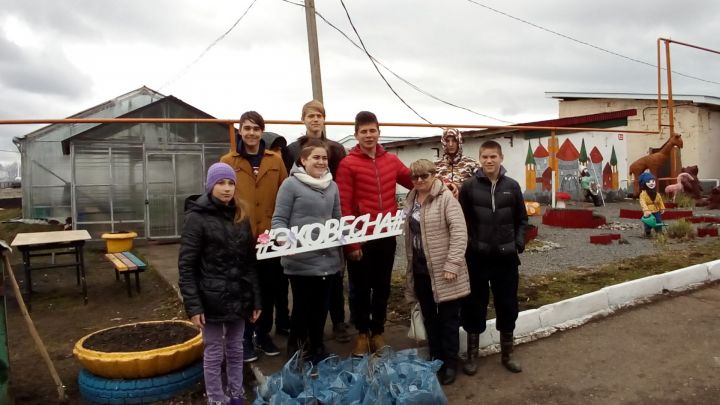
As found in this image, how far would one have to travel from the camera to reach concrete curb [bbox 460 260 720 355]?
4359mm

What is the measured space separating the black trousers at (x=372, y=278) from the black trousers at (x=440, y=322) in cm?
24

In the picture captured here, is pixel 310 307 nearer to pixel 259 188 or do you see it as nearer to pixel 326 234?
pixel 326 234

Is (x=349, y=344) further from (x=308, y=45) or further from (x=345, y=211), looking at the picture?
(x=308, y=45)

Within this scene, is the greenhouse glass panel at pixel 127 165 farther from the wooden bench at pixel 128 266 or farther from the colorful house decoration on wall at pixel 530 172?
the colorful house decoration on wall at pixel 530 172

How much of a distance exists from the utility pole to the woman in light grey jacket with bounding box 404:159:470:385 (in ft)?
12.8

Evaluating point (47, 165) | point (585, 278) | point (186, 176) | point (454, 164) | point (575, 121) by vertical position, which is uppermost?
point (575, 121)

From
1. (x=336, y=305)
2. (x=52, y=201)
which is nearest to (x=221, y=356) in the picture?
(x=336, y=305)

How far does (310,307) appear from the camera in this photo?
11.6ft

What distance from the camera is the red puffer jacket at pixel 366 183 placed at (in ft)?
12.1

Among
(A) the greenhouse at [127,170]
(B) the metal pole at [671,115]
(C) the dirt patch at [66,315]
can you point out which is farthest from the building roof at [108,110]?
(B) the metal pole at [671,115]

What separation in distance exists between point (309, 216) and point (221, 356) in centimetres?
104

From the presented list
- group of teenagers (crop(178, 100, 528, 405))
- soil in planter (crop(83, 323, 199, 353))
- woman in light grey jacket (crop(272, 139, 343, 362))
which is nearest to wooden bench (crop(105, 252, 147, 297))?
soil in planter (crop(83, 323, 199, 353))

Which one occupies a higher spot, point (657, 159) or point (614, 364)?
point (657, 159)

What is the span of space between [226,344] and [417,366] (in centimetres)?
121
